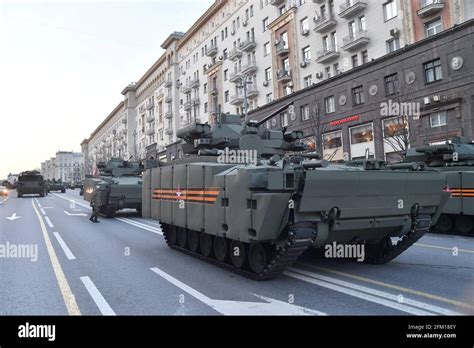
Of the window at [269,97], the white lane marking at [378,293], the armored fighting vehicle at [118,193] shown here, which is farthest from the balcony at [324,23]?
the white lane marking at [378,293]

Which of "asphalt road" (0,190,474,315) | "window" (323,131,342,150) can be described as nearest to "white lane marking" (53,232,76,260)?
"asphalt road" (0,190,474,315)

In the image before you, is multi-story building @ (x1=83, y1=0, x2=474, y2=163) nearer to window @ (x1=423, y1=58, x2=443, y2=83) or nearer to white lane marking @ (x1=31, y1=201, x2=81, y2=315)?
window @ (x1=423, y1=58, x2=443, y2=83)

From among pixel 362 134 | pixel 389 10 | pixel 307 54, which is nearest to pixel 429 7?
pixel 389 10

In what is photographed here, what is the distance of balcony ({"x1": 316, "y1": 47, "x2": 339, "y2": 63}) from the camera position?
31562 millimetres

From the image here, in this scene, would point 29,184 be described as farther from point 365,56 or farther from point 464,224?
point 464,224

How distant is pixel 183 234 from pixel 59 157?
585 feet

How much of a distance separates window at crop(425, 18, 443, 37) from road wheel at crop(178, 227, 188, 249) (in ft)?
71.6

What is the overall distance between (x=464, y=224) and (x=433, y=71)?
15046 mm
